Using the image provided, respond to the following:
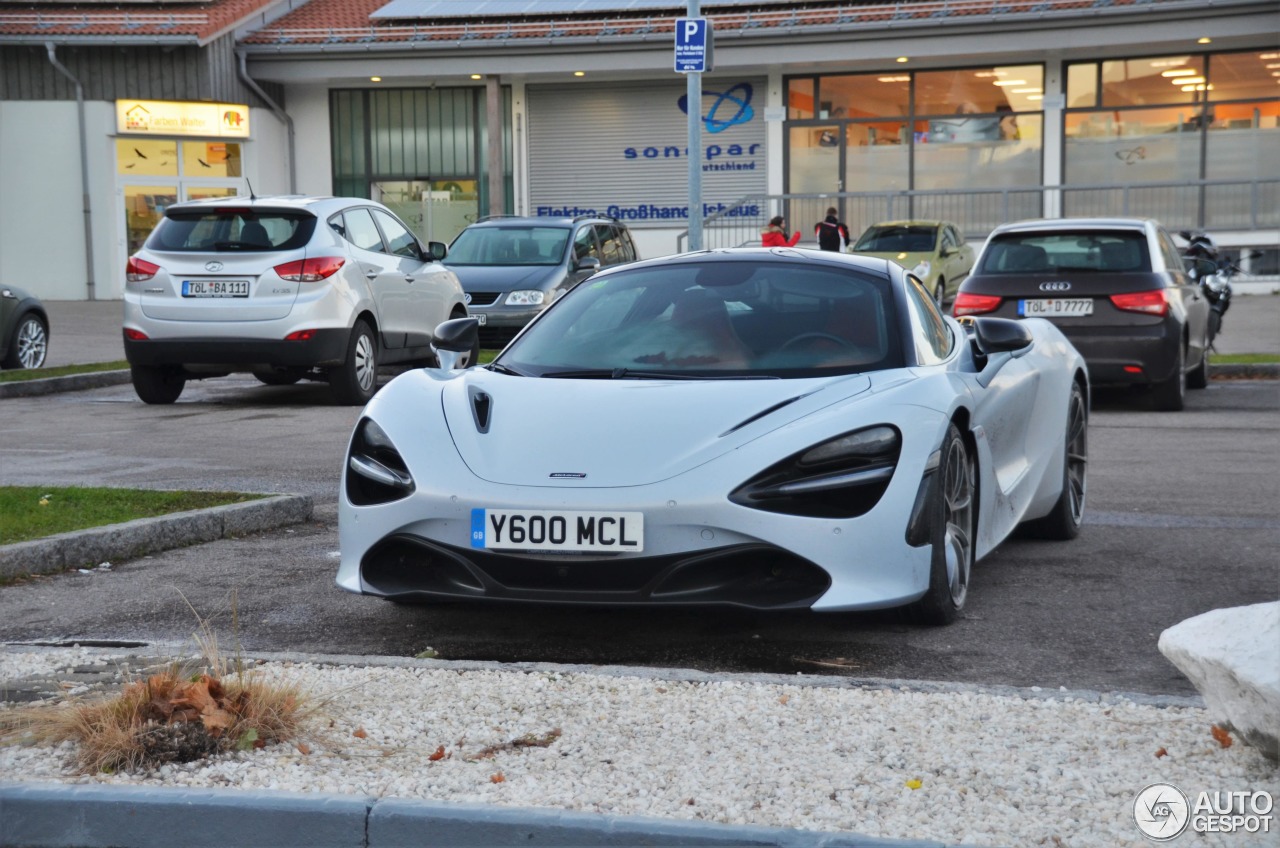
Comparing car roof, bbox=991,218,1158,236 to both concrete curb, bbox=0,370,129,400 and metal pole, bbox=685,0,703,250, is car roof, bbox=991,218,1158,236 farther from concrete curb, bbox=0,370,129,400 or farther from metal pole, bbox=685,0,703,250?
concrete curb, bbox=0,370,129,400

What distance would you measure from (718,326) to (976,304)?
6872 mm

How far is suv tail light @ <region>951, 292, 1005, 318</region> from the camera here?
12.3 metres

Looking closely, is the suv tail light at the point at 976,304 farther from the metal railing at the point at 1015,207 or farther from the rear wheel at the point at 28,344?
the metal railing at the point at 1015,207

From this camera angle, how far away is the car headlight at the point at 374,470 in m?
5.02

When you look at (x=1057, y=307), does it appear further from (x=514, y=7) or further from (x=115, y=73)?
(x=115, y=73)

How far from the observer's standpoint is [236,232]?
12805mm

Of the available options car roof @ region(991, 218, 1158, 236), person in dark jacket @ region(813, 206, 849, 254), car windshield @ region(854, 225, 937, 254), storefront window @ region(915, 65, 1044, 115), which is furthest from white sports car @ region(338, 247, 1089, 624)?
storefront window @ region(915, 65, 1044, 115)

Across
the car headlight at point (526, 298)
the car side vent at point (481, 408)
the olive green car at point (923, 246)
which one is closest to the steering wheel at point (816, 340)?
the car side vent at point (481, 408)

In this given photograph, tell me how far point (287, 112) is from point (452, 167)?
3.63 meters

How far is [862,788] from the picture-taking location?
3.54 metres

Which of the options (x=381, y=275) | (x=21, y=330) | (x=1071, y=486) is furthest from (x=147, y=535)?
(x=21, y=330)

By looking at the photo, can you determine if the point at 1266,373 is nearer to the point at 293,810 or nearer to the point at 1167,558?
the point at 1167,558

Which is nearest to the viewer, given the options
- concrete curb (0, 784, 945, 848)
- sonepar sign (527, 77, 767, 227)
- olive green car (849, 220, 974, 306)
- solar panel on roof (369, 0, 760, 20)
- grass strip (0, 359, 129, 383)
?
concrete curb (0, 784, 945, 848)

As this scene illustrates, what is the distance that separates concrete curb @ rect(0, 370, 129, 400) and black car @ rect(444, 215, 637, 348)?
3588mm
